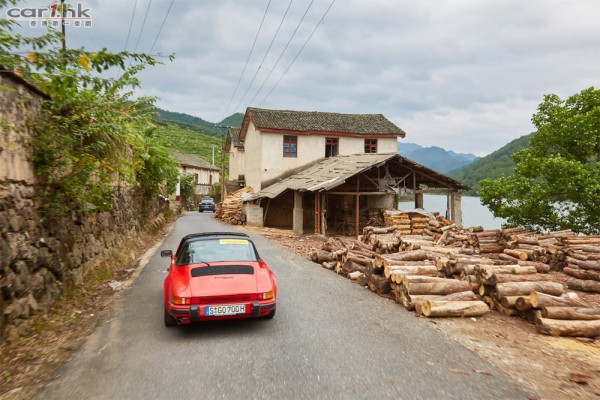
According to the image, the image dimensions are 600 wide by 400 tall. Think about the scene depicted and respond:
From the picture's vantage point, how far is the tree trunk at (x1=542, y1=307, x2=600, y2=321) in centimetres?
659

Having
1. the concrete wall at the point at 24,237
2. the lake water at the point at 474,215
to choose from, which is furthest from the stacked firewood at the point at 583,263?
the concrete wall at the point at 24,237

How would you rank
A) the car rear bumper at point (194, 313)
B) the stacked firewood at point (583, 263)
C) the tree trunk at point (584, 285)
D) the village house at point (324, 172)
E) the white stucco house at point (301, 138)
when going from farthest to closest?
the white stucco house at point (301, 138), the village house at point (324, 172), the stacked firewood at point (583, 263), the tree trunk at point (584, 285), the car rear bumper at point (194, 313)

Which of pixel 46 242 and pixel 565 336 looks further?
pixel 46 242

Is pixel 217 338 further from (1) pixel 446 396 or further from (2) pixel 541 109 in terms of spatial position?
(2) pixel 541 109

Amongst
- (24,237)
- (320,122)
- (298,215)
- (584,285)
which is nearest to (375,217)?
(298,215)

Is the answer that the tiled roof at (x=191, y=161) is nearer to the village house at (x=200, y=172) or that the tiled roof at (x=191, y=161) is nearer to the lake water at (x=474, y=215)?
the village house at (x=200, y=172)

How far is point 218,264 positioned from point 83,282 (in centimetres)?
397

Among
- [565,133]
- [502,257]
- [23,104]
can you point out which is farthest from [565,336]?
[565,133]

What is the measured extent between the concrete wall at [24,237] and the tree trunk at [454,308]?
670 cm

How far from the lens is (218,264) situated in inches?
258

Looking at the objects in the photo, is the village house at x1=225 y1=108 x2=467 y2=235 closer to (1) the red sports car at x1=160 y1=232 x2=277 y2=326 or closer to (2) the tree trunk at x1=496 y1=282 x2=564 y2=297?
(2) the tree trunk at x1=496 y1=282 x2=564 y2=297

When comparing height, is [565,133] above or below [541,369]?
above

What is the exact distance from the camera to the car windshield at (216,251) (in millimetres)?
6762

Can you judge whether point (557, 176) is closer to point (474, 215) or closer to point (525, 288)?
point (525, 288)
